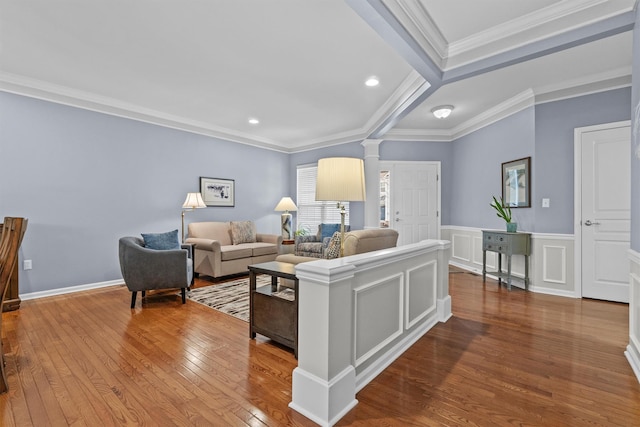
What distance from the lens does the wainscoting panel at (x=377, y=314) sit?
71.8 inches

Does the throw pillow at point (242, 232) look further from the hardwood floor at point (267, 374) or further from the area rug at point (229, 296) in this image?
the hardwood floor at point (267, 374)

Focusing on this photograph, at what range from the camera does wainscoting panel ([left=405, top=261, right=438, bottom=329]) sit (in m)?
2.41

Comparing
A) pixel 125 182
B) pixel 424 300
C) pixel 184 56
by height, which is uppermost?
pixel 184 56

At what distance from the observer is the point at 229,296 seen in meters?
3.79

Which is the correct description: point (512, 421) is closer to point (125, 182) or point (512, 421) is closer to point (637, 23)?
point (637, 23)

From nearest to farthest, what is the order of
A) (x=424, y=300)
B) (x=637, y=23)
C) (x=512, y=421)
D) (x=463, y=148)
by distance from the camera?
(x=512, y=421) < (x=637, y=23) < (x=424, y=300) < (x=463, y=148)

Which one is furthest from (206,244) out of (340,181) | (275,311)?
(340,181)

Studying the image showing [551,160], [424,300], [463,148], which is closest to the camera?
[424,300]

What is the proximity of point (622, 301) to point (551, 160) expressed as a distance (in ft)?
5.97

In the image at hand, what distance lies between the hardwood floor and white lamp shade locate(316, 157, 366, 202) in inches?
47.6

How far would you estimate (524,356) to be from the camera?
227 cm

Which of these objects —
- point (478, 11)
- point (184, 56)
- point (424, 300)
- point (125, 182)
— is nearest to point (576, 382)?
point (424, 300)

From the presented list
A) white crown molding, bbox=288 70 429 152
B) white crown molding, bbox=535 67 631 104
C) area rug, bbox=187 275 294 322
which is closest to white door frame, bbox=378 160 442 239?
white crown molding, bbox=288 70 429 152

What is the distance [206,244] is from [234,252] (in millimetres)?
427
